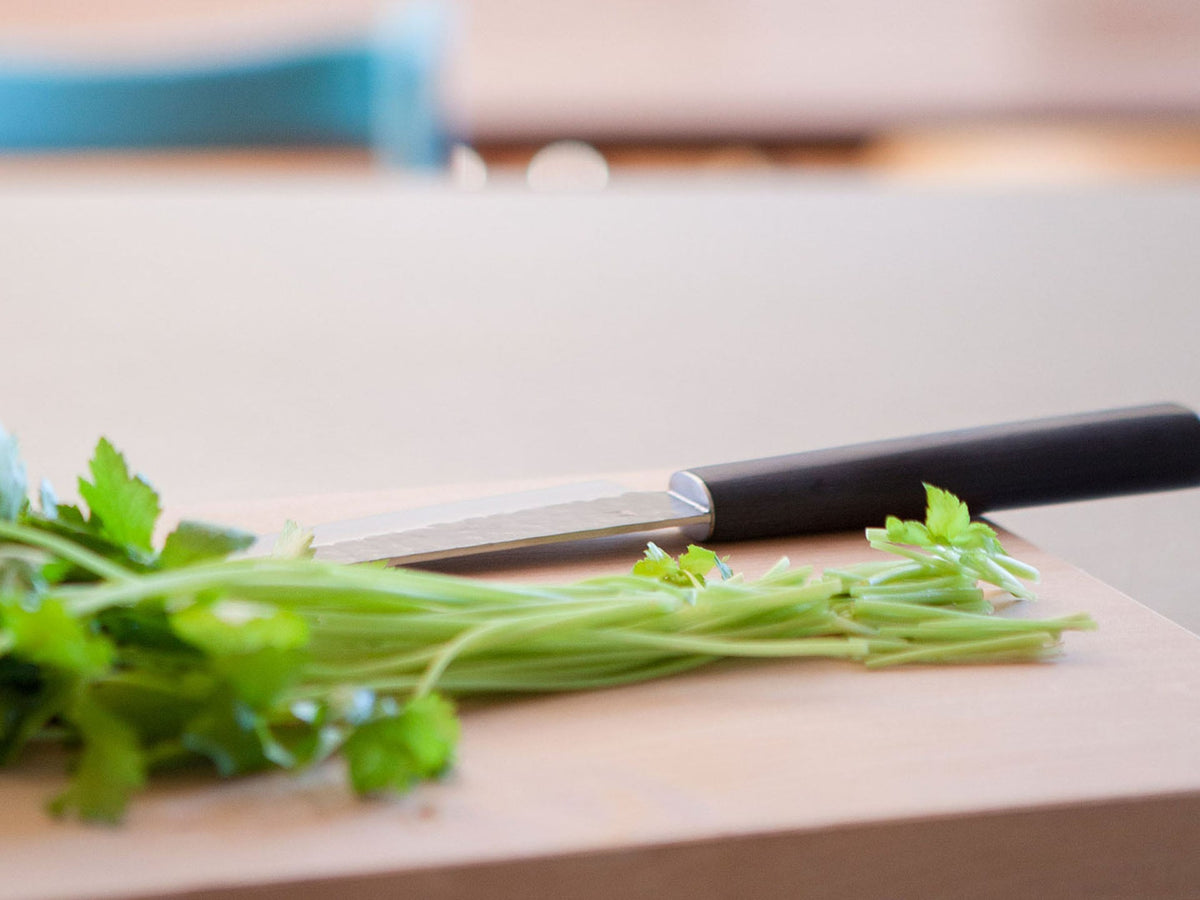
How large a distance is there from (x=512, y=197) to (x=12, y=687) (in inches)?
66.6

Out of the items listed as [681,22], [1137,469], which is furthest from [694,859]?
[681,22]

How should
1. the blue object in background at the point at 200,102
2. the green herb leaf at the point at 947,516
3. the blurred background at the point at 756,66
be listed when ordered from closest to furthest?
the green herb leaf at the point at 947,516 → the blue object in background at the point at 200,102 → the blurred background at the point at 756,66

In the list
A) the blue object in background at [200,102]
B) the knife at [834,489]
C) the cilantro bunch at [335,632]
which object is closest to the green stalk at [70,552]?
the cilantro bunch at [335,632]

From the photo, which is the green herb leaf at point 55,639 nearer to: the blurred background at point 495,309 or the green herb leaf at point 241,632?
the green herb leaf at point 241,632

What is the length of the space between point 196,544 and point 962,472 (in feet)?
1.62

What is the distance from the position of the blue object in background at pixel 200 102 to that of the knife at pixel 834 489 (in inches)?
98.9

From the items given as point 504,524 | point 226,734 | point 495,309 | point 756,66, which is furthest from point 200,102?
point 756,66

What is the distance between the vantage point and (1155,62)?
5.86m

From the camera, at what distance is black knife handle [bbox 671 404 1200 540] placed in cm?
86

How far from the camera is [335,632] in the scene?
0.60 metres

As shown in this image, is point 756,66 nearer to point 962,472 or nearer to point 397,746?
point 962,472

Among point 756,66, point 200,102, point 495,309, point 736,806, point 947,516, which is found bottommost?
point 736,806

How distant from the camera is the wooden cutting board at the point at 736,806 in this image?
1.68 feet

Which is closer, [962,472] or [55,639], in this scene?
[55,639]
